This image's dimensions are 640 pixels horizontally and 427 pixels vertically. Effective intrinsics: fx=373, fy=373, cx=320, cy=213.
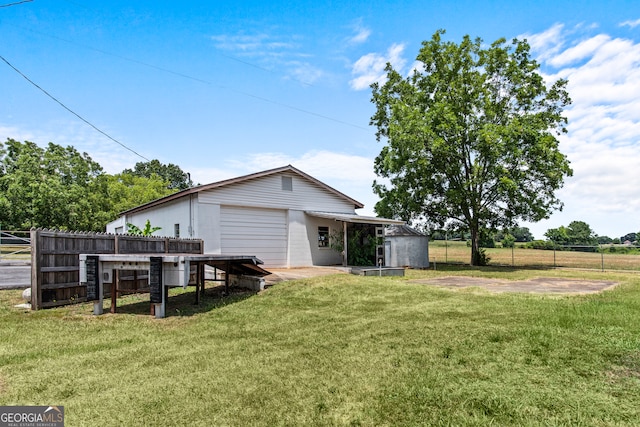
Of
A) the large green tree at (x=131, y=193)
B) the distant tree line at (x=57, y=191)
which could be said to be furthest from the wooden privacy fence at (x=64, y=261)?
the large green tree at (x=131, y=193)

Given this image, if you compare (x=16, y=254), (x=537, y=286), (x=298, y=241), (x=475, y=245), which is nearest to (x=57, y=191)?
(x=16, y=254)

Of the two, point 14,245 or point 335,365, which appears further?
point 14,245

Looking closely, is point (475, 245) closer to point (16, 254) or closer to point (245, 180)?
point (245, 180)

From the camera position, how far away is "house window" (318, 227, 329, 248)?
1723 centimetres

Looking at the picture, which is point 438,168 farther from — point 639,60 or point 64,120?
point 64,120

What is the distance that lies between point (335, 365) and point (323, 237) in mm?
13355

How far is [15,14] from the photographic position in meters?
10.0

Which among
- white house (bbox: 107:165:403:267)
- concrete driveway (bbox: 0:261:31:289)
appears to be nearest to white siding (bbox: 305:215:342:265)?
white house (bbox: 107:165:403:267)

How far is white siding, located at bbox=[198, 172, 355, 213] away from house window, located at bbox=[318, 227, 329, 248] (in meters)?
0.90

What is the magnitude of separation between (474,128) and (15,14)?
64.1ft

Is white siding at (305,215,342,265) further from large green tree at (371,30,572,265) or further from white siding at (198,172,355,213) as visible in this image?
large green tree at (371,30,572,265)

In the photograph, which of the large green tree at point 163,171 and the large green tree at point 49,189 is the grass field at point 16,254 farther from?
the large green tree at point 163,171

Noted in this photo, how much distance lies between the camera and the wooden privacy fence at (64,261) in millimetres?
7793

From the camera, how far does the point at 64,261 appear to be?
8438 millimetres
